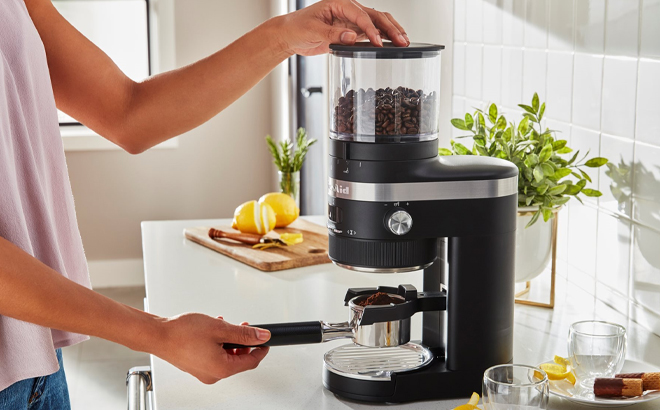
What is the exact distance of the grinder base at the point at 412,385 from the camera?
0.91m

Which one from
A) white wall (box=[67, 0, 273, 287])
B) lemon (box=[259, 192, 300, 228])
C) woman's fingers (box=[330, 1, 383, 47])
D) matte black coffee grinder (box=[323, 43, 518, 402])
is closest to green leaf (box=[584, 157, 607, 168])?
matte black coffee grinder (box=[323, 43, 518, 402])

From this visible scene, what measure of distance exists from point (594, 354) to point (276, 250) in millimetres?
913

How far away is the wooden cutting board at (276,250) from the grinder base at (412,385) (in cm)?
66

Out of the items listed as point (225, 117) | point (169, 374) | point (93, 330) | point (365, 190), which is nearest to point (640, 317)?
point (365, 190)

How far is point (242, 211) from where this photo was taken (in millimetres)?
1842

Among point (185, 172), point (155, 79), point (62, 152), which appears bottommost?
point (185, 172)

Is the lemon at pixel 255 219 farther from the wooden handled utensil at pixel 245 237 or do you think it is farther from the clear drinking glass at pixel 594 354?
the clear drinking glass at pixel 594 354

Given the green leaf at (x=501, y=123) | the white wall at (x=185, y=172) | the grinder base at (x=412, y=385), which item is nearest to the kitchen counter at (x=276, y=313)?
the grinder base at (x=412, y=385)

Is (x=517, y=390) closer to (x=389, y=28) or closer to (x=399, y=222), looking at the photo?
(x=399, y=222)

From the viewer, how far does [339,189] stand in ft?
3.03

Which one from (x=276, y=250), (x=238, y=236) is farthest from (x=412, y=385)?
(x=238, y=236)

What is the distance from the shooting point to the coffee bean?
0.90 metres

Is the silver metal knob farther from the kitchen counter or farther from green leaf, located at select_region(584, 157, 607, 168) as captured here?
green leaf, located at select_region(584, 157, 607, 168)

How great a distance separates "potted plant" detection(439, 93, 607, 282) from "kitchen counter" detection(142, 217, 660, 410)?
11cm
